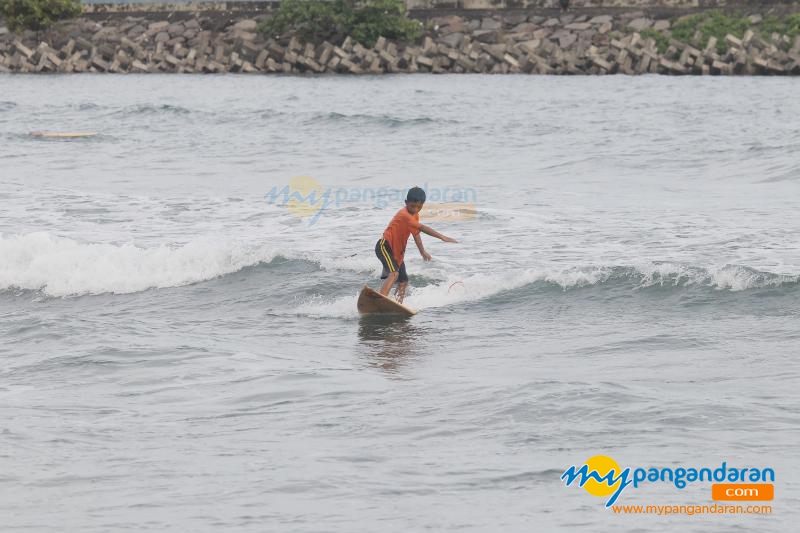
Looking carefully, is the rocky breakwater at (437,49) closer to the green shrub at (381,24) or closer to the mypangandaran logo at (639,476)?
the green shrub at (381,24)

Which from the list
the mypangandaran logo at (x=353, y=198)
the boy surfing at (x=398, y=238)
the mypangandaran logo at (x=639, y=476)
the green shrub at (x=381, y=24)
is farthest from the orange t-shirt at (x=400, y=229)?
the green shrub at (x=381, y=24)

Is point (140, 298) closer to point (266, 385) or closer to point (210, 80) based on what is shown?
point (266, 385)

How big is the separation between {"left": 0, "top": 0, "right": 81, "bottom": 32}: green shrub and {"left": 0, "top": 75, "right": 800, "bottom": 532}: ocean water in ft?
114

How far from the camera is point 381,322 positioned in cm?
1088

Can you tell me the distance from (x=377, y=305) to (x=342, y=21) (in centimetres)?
4326

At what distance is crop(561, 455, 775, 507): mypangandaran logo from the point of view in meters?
6.17

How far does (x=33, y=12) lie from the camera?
58125mm

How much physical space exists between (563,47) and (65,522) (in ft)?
148

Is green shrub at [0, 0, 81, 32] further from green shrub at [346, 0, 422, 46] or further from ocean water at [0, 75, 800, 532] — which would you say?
ocean water at [0, 75, 800, 532]

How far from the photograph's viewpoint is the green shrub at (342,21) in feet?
171

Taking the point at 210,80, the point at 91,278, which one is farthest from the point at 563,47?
the point at 91,278

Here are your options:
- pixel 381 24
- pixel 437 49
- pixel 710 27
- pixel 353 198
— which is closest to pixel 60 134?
pixel 353 198

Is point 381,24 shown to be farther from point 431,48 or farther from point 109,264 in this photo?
point 109,264

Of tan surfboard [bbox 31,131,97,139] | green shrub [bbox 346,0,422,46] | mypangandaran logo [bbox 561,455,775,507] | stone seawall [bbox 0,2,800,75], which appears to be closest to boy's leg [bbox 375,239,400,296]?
mypangandaran logo [bbox 561,455,775,507]
